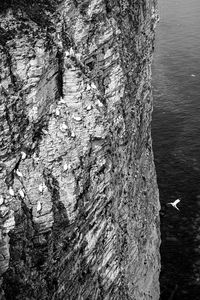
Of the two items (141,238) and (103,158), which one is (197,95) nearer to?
(141,238)

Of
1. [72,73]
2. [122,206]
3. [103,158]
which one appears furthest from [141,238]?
[72,73]

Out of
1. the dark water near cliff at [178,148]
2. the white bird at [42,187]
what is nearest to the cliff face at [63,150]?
the white bird at [42,187]

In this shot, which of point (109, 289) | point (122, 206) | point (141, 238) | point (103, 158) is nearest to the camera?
point (103, 158)

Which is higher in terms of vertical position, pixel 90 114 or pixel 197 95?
pixel 90 114

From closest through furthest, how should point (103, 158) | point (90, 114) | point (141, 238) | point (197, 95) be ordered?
point (90, 114) → point (103, 158) → point (141, 238) → point (197, 95)

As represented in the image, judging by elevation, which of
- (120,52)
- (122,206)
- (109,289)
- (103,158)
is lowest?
(109,289)

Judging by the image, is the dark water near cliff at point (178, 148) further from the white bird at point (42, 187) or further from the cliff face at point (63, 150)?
the white bird at point (42, 187)

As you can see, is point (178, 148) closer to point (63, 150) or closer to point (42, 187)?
point (63, 150)

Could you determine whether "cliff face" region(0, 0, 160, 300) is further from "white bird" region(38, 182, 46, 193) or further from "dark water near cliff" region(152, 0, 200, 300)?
"dark water near cliff" region(152, 0, 200, 300)

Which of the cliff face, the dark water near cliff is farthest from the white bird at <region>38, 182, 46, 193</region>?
the dark water near cliff
